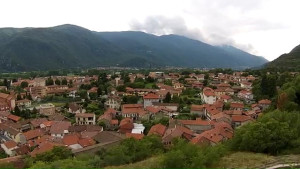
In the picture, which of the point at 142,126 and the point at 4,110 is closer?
the point at 142,126

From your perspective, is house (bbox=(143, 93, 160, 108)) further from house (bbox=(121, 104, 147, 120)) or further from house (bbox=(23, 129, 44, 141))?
house (bbox=(23, 129, 44, 141))

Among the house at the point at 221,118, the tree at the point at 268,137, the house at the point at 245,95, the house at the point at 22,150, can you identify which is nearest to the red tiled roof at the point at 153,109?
the house at the point at 221,118

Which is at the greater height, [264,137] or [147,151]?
[264,137]

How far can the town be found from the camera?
30.2 metres

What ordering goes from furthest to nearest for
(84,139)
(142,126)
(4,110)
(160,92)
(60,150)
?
(160,92) → (4,110) → (142,126) → (84,139) → (60,150)

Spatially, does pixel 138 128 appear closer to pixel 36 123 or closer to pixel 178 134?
pixel 178 134

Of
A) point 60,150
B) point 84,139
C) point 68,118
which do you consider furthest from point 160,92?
point 60,150

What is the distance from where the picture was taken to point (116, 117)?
4222cm

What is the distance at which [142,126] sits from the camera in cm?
3734

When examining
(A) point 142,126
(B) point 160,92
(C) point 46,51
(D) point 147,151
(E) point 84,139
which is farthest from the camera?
(C) point 46,51

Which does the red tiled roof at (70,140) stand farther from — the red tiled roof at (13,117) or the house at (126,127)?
the red tiled roof at (13,117)

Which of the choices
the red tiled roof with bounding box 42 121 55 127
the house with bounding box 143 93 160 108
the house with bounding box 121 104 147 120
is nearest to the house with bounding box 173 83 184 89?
the house with bounding box 143 93 160 108

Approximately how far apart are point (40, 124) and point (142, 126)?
12.2 m

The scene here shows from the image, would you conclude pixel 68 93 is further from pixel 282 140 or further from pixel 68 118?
pixel 282 140
